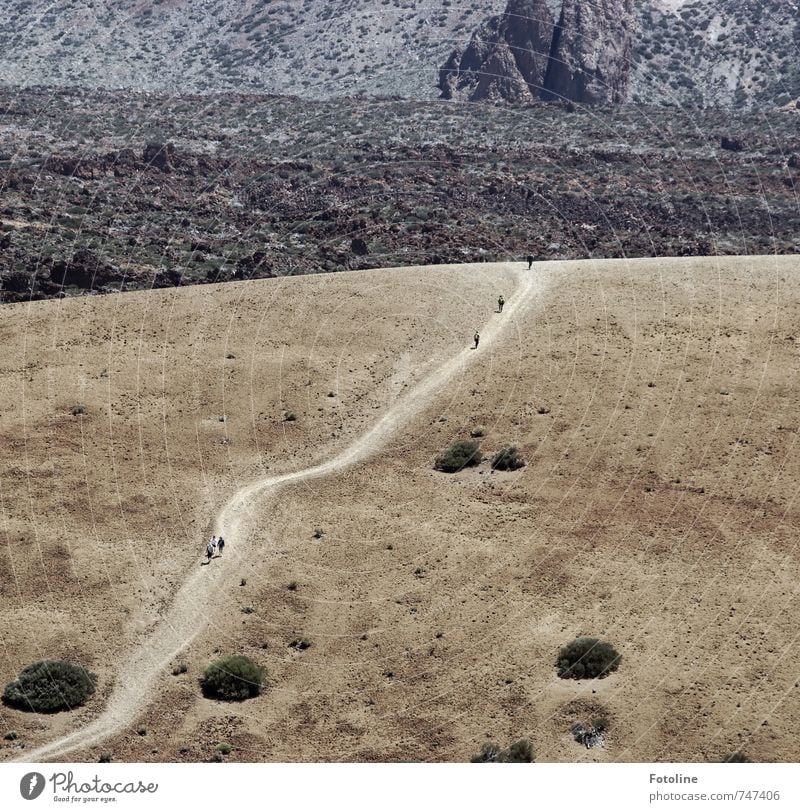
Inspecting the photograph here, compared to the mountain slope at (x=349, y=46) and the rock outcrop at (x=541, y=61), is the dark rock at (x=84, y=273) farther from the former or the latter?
the rock outcrop at (x=541, y=61)

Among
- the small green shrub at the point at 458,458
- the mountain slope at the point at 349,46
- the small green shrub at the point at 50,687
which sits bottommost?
the mountain slope at the point at 349,46

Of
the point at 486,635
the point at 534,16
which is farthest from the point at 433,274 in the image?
the point at 534,16

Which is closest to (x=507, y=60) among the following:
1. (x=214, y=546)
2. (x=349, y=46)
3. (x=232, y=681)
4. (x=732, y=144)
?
(x=349, y=46)

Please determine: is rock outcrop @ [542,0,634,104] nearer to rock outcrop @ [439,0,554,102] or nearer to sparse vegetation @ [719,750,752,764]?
rock outcrop @ [439,0,554,102]

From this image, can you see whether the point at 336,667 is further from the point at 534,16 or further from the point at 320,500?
the point at 534,16

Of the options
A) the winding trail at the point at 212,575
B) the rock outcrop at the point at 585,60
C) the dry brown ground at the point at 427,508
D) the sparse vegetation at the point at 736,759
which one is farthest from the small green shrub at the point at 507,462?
the rock outcrop at the point at 585,60

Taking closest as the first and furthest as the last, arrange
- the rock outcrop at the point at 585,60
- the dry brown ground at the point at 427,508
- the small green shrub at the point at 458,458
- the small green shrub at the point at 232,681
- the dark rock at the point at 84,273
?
the dry brown ground at the point at 427,508 < the small green shrub at the point at 232,681 < the small green shrub at the point at 458,458 < the dark rock at the point at 84,273 < the rock outcrop at the point at 585,60

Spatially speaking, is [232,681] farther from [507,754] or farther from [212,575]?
[507,754]
